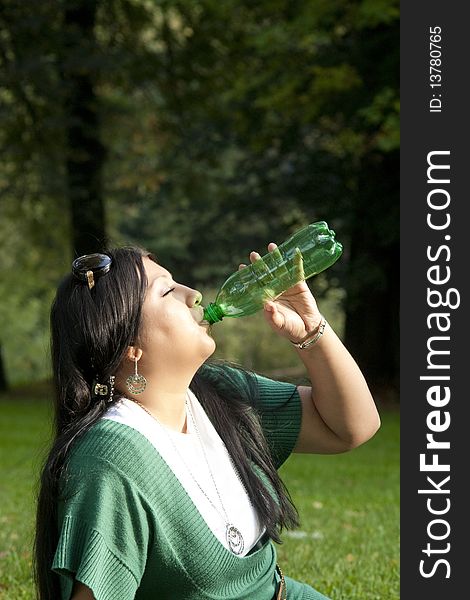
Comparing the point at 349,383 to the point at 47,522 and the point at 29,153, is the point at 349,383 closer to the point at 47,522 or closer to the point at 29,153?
the point at 47,522

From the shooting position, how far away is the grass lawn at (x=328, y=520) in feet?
16.2

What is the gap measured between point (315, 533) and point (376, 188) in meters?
11.0

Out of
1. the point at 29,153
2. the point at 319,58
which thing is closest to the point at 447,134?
the point at 319,58

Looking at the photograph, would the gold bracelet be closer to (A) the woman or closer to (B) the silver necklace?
(A) the woman

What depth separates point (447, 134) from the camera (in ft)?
22.2

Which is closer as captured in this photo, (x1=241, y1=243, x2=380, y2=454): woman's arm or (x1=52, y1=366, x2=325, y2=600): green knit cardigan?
(x1=52, y1=366, x2=325, y2=600): green knit cardigan

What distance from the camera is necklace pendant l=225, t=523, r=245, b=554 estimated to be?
2.94 m

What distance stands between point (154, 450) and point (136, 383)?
8.5 inches

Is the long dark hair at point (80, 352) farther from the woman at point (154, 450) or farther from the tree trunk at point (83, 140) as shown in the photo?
the tree trunk at point (83, 140)

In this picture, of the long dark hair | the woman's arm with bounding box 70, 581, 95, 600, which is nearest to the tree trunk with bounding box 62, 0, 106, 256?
the long dark hair

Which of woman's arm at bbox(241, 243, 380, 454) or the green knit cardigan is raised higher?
woman's arm at bbox(241, 243, 380, 454)

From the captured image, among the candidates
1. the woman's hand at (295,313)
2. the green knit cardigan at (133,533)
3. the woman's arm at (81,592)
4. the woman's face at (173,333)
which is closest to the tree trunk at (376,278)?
the woman's hand at (295,313)

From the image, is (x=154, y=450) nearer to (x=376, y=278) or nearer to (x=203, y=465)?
(x=203, y=465)

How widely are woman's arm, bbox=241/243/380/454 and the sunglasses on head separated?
49cm
